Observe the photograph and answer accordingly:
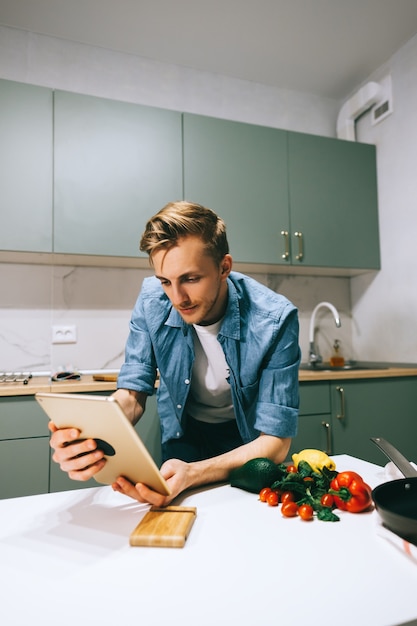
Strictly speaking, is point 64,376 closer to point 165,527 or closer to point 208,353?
point 208,353

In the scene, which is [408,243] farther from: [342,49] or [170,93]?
[170,93]

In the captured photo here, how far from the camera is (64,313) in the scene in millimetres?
2447

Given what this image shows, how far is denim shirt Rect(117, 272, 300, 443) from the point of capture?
123 cm

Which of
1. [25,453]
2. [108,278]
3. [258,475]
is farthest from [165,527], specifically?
[108,278]

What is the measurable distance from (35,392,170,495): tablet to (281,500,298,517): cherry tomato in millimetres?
204

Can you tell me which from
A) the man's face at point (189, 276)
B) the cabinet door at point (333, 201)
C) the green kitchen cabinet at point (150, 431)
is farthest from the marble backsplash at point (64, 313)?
the man's face at point (189, 276)

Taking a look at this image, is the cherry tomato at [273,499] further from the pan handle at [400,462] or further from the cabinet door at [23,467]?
the cabinet door at [23,467]

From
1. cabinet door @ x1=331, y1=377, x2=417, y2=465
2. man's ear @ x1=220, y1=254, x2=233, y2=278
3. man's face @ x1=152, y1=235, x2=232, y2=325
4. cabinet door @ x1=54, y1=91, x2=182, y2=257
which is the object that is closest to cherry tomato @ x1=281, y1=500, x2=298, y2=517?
man's face @ x1=152, y1=235, x2=232, y2=325

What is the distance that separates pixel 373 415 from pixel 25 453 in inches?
68.8

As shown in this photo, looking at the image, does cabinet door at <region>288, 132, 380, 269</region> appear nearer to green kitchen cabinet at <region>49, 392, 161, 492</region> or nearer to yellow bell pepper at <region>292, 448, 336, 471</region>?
green kitchen cabinet at <region>49, 392, 161, 492</region>

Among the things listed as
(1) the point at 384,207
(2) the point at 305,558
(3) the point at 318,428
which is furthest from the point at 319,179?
(2) the point at 305,558

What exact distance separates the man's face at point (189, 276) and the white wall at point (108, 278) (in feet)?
4.67

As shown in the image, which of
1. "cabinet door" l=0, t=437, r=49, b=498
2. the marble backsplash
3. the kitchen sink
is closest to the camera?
"cabinet door" l=0, t=437, r=49, b=498

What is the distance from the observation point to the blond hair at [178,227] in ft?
3.71
